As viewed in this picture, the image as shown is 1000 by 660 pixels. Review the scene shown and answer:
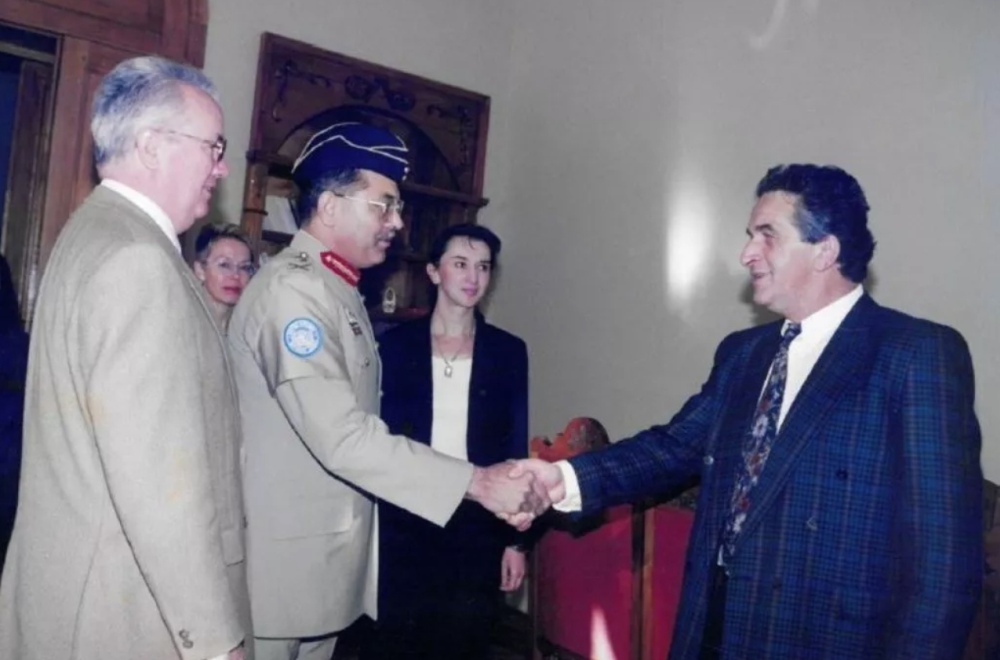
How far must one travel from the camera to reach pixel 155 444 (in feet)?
3.87

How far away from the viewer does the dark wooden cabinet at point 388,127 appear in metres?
3.59

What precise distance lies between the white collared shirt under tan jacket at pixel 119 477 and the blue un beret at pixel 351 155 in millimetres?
725

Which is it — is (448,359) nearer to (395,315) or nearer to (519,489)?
(519,489)

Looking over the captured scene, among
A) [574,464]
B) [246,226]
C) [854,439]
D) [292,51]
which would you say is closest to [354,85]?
[292,51]

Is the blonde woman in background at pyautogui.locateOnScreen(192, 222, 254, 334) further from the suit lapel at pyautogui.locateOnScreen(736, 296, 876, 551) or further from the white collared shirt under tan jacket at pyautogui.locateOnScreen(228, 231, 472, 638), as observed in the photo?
the suit lapel at pyautogui.locateOnScreen(736, 296, 876, 551)

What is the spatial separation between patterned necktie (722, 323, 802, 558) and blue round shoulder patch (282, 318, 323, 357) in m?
0.87

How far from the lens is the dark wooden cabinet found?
359 centimetres

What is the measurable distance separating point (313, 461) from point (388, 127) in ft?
8.42

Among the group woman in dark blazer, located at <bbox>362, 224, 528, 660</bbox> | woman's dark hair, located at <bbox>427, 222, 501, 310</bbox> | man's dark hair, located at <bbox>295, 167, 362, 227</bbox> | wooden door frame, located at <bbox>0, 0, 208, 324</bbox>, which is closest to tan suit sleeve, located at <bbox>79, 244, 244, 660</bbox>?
man's dark hair, located at <bbox>295, 167, 362, 227</bbox>

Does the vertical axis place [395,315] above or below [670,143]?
below

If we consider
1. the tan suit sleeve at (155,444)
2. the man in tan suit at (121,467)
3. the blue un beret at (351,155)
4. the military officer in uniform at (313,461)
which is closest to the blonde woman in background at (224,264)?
the blue un beret at (351,155)

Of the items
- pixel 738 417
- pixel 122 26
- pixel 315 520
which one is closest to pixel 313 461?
pixel 315 520

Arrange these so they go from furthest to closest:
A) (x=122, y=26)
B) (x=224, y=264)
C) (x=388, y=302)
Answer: (x=388, y=302) → (x=122, y=26) → (x=224, y=264)

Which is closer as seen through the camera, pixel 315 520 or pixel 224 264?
pixel 315 520
